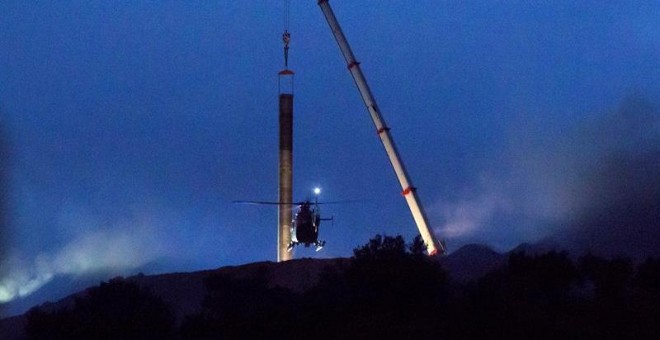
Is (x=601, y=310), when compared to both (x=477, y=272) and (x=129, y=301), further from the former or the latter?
(x=477, y=272)

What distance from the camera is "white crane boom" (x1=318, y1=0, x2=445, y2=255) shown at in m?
69.1

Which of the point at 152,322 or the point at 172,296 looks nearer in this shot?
→ the point at 152,322

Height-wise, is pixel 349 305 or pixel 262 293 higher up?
pixel 262 293

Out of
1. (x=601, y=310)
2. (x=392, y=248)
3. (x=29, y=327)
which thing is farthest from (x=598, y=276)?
(x=29, y=327)

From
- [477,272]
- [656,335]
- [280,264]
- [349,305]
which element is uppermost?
[280,264]

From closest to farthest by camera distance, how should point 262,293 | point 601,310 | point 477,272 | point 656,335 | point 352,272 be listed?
1. point 656,335
2. point 601,310
3. point 352,272
4. point 262,293
5. point 477,272

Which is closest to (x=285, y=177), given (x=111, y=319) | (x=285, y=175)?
(x=285, y=175)

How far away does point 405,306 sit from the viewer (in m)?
37.9

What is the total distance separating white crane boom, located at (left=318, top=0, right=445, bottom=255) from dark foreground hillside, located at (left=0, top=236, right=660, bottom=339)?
23.2 metres

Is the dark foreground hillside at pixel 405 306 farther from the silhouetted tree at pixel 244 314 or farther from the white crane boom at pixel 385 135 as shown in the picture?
the white crane boom at pixel 385 135

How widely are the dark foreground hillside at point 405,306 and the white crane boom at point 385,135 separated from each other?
2320cm

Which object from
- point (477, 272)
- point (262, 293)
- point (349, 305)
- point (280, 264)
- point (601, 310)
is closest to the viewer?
point (601, 310)

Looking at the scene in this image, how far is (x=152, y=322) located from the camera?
127 feet

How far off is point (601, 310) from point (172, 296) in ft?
106
